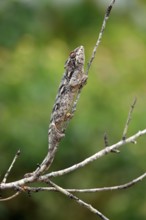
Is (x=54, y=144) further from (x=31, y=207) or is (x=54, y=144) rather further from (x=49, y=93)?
(x=31, y=207)

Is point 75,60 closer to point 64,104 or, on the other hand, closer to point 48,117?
point 64,104

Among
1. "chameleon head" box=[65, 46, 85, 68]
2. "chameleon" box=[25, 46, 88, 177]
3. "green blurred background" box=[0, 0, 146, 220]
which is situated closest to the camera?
"chameleon" box=[25, 46, 88, 177]

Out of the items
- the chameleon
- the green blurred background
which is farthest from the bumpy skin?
the green blurred background

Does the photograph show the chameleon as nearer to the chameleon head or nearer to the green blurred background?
the chameleon head

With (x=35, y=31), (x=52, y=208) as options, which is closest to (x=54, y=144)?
(x=52, y=208)

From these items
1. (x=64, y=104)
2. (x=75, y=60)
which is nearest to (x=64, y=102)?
(x=64, y=104)

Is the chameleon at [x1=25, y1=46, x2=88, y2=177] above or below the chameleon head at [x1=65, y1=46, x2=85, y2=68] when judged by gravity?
below

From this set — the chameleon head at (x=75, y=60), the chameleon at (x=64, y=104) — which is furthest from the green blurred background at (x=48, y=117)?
the chameleon at (x=64, y=104)

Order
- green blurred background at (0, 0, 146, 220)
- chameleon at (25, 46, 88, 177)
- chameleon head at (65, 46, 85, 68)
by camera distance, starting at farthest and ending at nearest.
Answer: green blurred background at (0, 0, 146, 220) < chameleon head at (65, 46, 85, 68) < chameleon at (25, 46, 88, 177)
